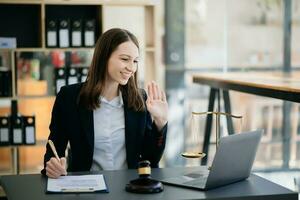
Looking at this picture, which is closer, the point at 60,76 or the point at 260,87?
the point at 260,87

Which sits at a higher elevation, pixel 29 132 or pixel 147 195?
pixel 147 195

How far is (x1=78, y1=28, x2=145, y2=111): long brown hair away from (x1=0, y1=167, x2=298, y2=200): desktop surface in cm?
52

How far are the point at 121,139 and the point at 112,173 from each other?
422mm

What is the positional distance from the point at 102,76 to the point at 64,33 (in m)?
2.04

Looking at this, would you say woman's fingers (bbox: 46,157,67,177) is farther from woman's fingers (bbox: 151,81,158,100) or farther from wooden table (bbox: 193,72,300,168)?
wooden table (bbox: 193,72,300,168)

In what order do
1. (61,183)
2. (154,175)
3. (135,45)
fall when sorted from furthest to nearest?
1. (135,45)
2. (154,175)
3. (61,183)

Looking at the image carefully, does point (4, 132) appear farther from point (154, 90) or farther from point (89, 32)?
point (154, 90)

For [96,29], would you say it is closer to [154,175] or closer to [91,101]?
[91,101]

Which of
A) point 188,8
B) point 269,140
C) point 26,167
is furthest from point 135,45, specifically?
point 269,140

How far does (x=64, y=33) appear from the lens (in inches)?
191

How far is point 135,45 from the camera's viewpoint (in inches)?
115

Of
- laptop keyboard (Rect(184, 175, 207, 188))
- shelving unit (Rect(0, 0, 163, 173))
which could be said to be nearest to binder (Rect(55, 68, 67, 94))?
shelving unit (Rect(0, 0, 163, 173))

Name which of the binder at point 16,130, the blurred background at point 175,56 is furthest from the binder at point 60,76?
the binder at point 16,130

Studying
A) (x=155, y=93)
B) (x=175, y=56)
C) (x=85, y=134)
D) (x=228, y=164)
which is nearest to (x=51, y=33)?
(x=175, y=56)
